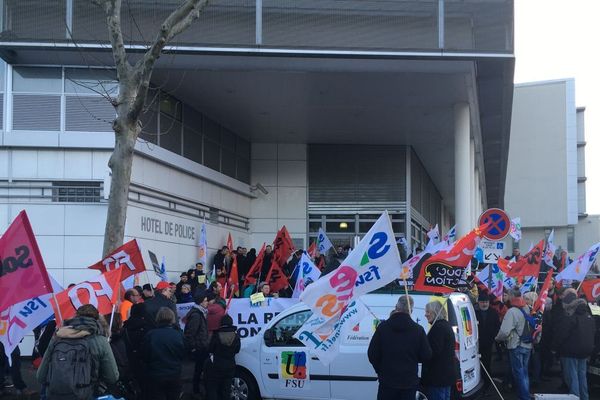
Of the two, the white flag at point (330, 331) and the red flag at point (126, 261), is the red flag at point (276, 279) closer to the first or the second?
the red flag at point (126, 261)

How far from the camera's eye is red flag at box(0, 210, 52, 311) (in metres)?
7.97

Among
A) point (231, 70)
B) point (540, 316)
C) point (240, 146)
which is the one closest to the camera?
point (540, 316)

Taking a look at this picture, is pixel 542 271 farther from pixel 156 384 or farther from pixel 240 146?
pixel 156 384

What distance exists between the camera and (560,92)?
75.8 m

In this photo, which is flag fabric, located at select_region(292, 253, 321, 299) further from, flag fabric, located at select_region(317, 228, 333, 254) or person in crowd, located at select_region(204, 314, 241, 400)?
flag fabric, located at select_region(317, 228, 333, 254)

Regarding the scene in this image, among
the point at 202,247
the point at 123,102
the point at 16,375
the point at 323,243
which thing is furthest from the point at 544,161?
the point at 16,375

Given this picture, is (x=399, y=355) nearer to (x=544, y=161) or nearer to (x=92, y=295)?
(x=92, y=295)

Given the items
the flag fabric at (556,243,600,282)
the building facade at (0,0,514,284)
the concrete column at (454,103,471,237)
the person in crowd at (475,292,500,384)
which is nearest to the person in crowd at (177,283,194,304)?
the building facade at (0,0,514,284)

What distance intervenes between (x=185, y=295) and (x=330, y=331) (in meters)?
7.24

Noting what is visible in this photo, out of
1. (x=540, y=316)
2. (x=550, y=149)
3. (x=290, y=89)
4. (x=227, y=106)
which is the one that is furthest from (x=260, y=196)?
(x=550, y=149)

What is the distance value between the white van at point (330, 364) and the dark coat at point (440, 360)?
102 centimetres

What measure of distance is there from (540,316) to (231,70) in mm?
8814

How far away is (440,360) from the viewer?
8.52 metres

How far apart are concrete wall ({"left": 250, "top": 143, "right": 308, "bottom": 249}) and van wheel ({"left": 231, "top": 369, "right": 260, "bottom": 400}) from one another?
16.0 metres
